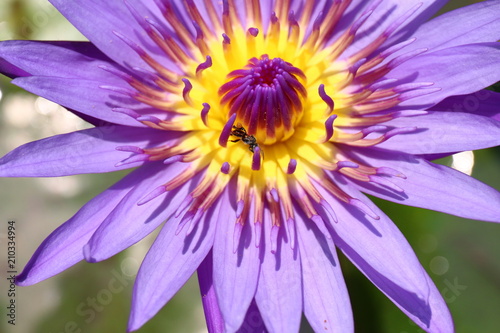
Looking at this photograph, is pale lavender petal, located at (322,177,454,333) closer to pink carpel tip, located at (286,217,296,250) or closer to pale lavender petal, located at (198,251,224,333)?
pink carpel tip, located at (286,217,296,250)

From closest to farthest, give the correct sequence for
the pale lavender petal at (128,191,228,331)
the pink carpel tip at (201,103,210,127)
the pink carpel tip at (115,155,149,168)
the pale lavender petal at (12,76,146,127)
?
the pale lavender petal at (128,191,228,331)
the pale lavender petal at (12,76,146,127)
the pink carpel tip at (115,155,149,168)
the pink carpel tip at (201,103,210,127)

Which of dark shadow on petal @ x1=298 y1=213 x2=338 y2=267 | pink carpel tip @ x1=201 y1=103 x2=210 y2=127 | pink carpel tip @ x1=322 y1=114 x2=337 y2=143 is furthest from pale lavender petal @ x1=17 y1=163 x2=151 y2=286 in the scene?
pink carpel tip @ x1=322 y1=114 x2=337 y2=143

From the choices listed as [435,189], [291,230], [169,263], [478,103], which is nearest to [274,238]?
[291,230]

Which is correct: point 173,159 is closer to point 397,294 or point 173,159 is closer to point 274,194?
point 274,194

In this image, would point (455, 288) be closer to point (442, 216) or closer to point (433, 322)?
point (442, 216)

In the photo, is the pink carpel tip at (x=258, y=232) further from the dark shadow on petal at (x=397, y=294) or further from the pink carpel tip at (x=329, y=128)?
the pink carpel tip at (x=329, y=128)

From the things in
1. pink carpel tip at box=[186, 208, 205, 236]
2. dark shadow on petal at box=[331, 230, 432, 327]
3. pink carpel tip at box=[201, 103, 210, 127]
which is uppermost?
pink carpel tip at box=[201, 103, 210, 127]

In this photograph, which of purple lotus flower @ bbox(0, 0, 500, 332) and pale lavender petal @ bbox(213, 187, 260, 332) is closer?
pale lavender petal @ bbox(213, 187, 260, 332)

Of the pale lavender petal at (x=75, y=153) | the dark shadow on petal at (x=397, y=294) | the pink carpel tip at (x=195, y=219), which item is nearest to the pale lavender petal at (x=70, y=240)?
the pale lavender petal at (x=75, y=153)
